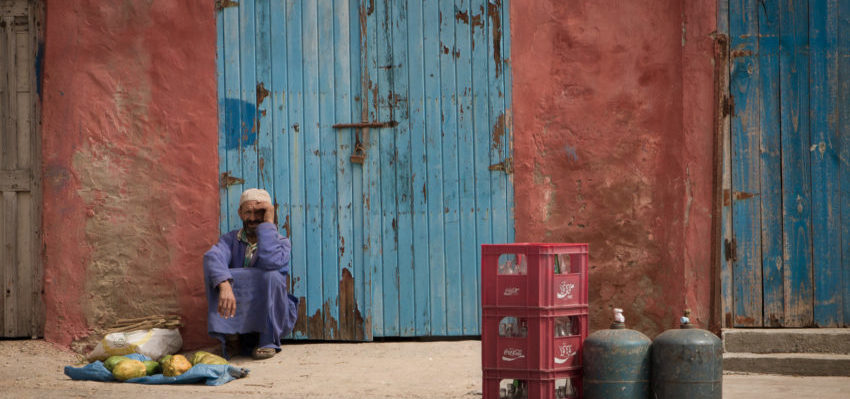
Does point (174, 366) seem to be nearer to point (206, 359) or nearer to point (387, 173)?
point (206, 359)

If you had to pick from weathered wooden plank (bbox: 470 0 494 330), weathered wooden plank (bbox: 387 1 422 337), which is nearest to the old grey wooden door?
weathered wooden plank (bbox: 387 1 422 337)

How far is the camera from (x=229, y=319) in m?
6.59

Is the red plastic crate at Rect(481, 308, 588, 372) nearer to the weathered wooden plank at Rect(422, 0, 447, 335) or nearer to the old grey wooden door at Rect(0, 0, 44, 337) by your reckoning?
the weathered wooden plank at Rect(422, 0, 447, 335)

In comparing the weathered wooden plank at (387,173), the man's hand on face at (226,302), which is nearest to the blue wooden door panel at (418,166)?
the weathered wooden plank at (387,173)

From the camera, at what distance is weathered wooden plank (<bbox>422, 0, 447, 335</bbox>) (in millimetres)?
6945

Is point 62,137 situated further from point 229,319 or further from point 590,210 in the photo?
point 590,210

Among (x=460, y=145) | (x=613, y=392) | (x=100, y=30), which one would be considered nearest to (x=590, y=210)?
(x=460, y=145)

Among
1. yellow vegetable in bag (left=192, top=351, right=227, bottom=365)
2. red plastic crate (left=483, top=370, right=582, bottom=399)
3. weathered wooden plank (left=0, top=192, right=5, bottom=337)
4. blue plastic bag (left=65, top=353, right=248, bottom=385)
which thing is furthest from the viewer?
weathered wooden plank (left=0, top=192, right=5, bottom=337)

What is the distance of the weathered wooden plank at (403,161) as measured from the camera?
697cm

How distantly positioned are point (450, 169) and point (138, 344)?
8.36 feet

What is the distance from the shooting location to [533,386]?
16.3 ft

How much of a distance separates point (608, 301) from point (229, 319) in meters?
2.72

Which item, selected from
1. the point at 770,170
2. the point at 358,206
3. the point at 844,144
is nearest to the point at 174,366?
the point at 358,206

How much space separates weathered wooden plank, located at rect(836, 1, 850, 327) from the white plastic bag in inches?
187
